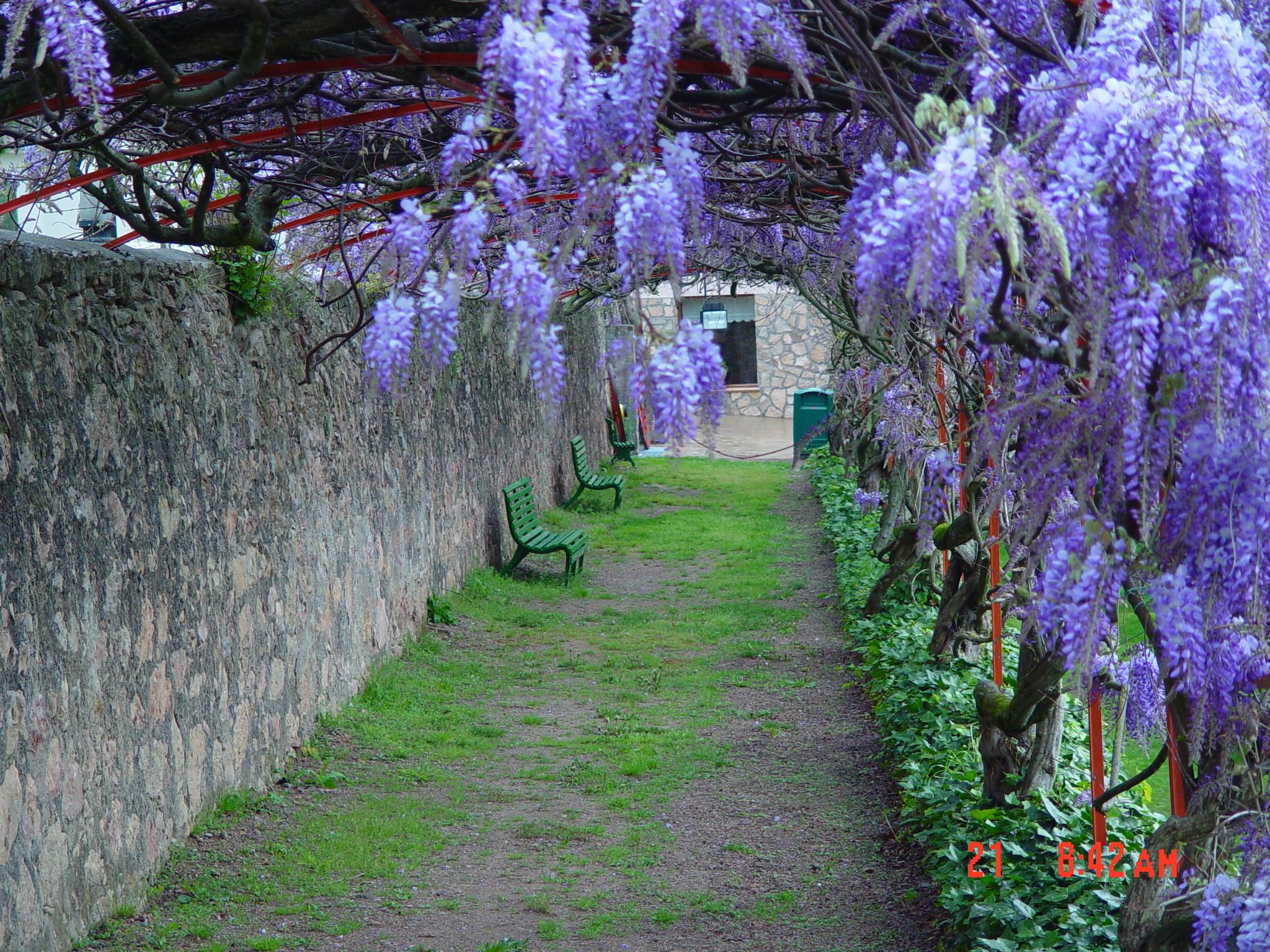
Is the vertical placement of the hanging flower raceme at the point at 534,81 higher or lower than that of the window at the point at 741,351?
lower

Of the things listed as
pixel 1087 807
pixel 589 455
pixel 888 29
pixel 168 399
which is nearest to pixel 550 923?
pixel 1087 807

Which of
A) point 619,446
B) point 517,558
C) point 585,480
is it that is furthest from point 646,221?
point 619,446

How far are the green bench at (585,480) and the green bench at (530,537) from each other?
9.62 ft

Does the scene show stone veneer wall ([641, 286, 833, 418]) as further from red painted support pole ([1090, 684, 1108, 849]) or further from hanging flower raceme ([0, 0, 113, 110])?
hanging flower raceme ([0, 0, 113, 110])

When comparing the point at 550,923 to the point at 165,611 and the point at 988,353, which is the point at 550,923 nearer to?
the point at 165,611

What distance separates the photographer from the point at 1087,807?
3.51 meters

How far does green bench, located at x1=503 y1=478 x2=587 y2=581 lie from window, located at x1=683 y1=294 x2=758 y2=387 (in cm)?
989

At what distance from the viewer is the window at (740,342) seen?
1912 cm

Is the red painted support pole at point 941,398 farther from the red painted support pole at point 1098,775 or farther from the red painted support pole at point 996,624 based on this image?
the red painted support pole at point 1098,775

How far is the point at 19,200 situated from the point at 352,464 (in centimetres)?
253

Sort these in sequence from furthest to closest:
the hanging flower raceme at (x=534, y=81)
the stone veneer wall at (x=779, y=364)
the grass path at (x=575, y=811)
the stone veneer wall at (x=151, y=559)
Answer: the stone veneer wall at (x=779, y=364) < the grass path at (x=575, y=811) < the stone veneer wall at (x=151, y=559) < the hanging flower raceme at (x=534, y=81)

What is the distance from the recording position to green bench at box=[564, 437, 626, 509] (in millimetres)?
12758
